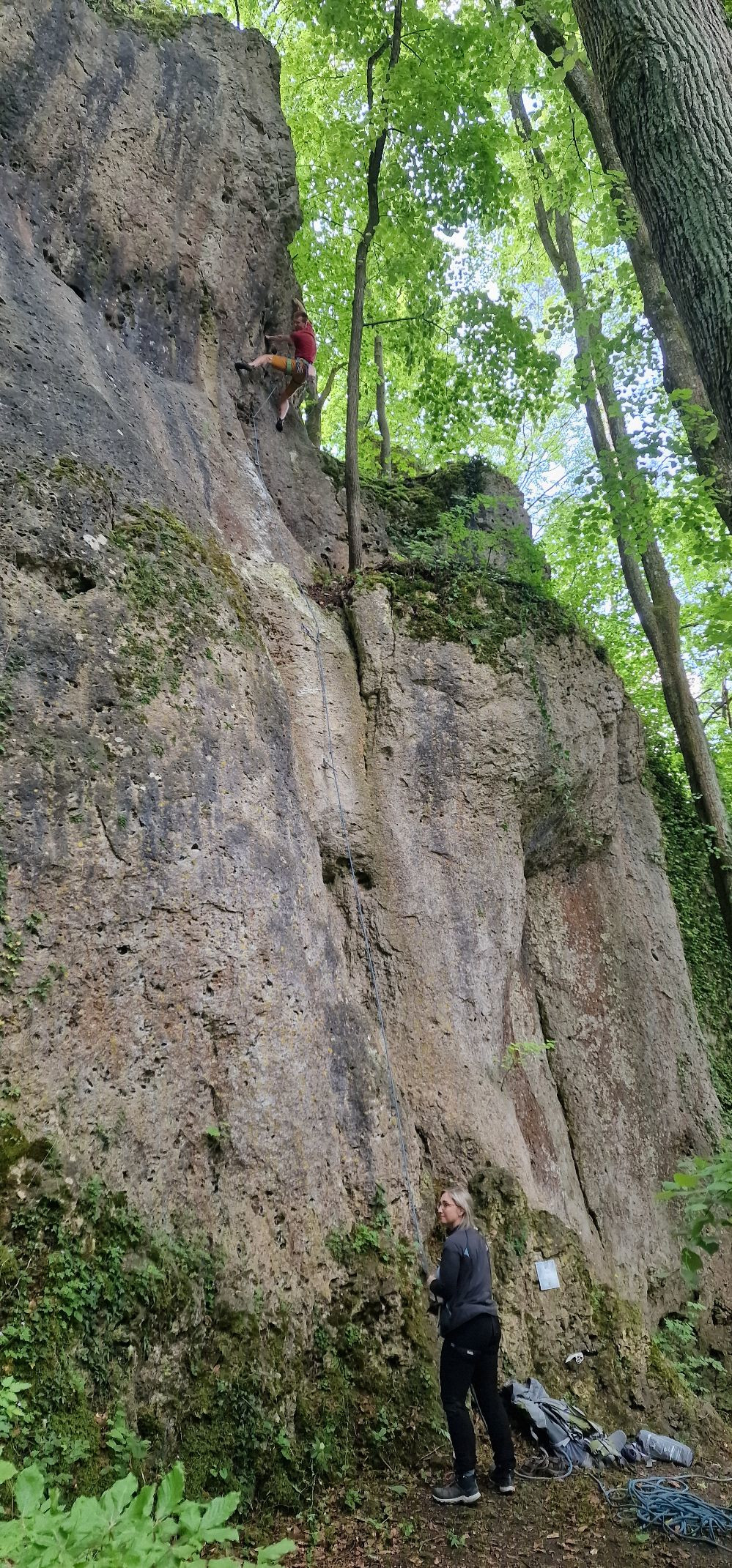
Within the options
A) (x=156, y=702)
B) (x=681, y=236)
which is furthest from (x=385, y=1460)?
(x=681, y=236)

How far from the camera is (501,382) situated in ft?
44.4

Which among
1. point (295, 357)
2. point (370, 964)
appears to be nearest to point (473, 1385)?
point (370, 964)

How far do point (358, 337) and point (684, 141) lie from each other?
21.8 feet

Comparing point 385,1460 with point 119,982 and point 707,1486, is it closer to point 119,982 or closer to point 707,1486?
point 707,1486

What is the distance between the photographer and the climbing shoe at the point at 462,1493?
4.98 m

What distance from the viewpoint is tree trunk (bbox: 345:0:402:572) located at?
10.0 meters

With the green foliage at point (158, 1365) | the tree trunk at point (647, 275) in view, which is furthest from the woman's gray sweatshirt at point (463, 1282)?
the tree trunk at point (647, 275)

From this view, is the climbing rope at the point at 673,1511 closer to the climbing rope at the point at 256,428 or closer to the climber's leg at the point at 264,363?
the climbing rope at the point at 256,428

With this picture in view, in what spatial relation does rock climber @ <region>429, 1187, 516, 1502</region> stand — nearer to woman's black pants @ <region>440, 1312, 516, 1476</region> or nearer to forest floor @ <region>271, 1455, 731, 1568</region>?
woman's black pants @ <region>440, 1312, 516, 1476</region>

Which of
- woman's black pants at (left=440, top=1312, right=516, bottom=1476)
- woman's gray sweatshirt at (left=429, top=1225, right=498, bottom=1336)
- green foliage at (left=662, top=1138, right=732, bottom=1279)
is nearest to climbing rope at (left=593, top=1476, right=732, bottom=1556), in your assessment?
woman's black pants at (left=440, top=1312, right=516, bottom=1476)

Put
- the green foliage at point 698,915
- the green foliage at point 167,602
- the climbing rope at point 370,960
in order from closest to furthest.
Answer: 1. the green foliage at point 167,602
2. the climbing rope at point 370,960
3. the green foliage at point 698,915

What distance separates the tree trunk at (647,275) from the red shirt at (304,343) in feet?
11.4

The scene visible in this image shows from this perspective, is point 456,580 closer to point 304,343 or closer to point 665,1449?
point 304,343

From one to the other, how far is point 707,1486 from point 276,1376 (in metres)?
3.18
